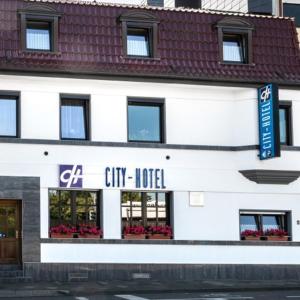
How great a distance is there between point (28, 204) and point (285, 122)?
30.9 feet

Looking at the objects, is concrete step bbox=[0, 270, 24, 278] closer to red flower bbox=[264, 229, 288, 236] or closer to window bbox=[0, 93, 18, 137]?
window bbox=[0, 93, 18, 137]

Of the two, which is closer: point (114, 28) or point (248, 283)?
point (248, 283)

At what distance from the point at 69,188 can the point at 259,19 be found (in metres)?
9.21

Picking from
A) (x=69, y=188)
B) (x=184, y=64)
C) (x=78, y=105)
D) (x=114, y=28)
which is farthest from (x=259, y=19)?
(x=69, y=188)

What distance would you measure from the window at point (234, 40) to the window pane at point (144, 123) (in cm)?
307

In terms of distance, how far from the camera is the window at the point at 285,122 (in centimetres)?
2859

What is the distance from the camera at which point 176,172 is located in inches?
1075

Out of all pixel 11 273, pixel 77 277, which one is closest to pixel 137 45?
pixel 77 277

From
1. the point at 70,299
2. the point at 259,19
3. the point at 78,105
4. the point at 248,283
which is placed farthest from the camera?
the point at 259,19

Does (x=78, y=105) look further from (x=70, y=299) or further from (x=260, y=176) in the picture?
(x=70, y=299)

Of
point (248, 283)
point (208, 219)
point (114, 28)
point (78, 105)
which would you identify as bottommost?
point (248, 283)

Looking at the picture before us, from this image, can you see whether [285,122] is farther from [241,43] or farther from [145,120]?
[145,120]

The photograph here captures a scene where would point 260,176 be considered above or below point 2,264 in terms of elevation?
above

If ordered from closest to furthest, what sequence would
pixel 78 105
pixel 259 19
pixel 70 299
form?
pixel 70 299, pixel 78 105, pixel 259 19
